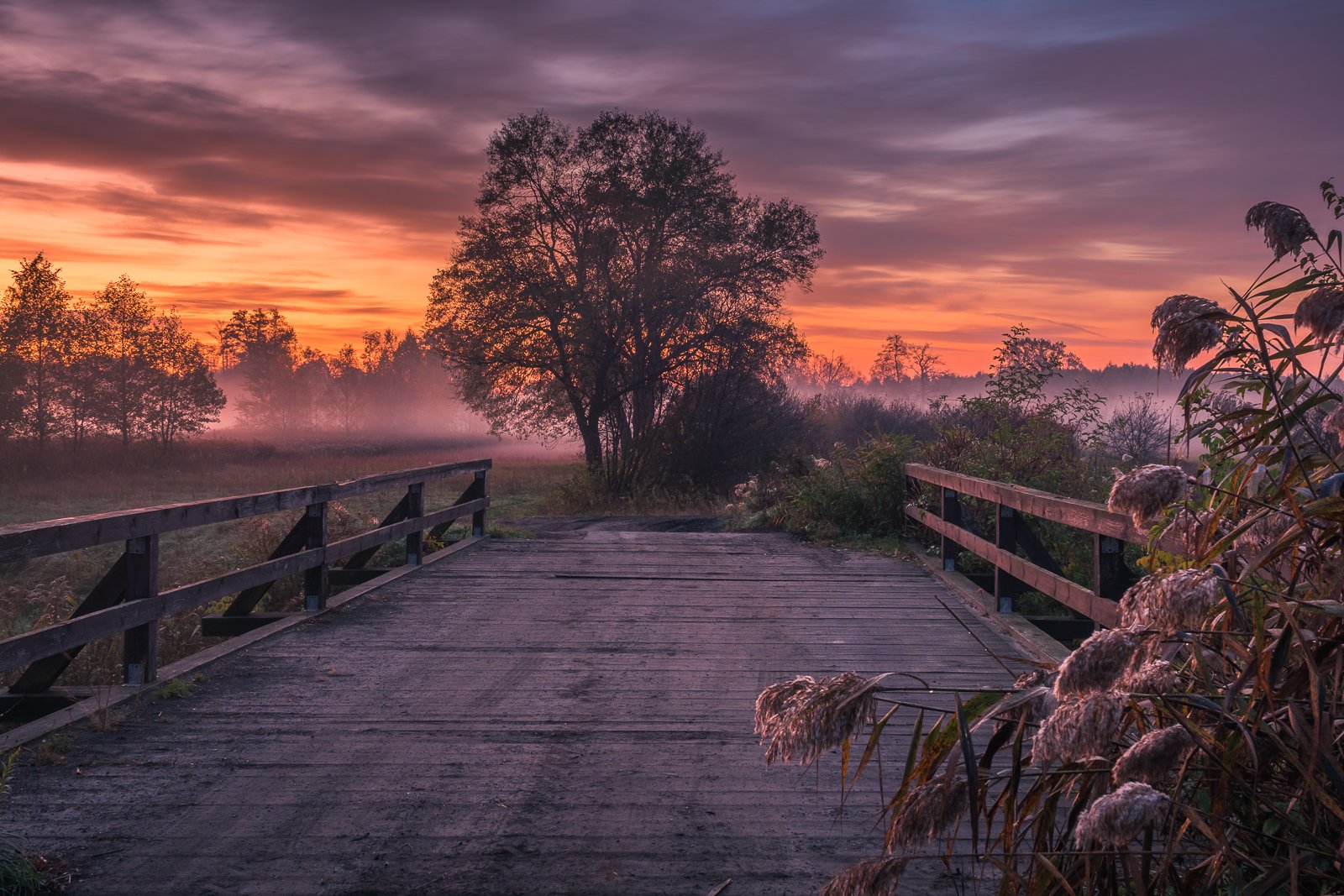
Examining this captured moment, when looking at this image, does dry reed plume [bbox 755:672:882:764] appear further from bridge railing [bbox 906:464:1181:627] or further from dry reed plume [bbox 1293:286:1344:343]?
dry reed plume [bbox 1293:286:1344:343]

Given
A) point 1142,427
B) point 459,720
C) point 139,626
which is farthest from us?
point 1142,427

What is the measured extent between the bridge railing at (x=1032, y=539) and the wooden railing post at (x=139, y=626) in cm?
550

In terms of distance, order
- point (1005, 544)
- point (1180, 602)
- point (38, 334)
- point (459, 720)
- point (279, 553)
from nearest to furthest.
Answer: point (1180, 602) → point (459, 720) → point (1005, 544) → point (279, 553) → point (38, 334)

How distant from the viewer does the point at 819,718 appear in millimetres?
2014

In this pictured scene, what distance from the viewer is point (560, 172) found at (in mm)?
30359

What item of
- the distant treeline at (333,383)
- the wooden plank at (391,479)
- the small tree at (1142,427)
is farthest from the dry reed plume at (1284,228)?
the distant treeline at (333,383)

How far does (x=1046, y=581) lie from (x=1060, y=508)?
28.1 inches

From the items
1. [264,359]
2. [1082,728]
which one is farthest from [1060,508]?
[264,359]

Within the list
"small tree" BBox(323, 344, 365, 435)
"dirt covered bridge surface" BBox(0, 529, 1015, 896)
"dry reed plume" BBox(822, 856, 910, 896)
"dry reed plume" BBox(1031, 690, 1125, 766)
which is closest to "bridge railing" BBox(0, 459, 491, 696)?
"dirt covered bridge surface" BBox(0, 529, 1015, 896)

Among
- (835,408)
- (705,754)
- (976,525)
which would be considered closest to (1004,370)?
(976,525)

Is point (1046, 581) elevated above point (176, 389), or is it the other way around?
point (176, 389)

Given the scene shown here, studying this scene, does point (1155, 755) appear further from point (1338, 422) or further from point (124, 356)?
point (124, 356)

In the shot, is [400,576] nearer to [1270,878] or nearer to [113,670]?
[113,670]

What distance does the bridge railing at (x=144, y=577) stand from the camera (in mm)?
5215
